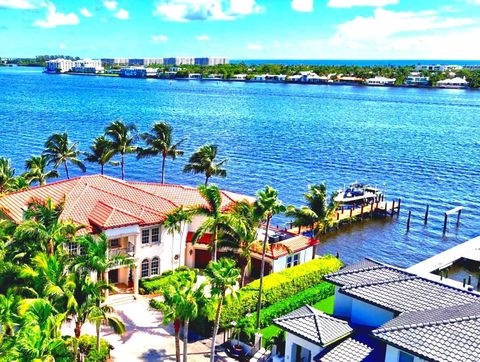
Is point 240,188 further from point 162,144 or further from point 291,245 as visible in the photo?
point 291,245

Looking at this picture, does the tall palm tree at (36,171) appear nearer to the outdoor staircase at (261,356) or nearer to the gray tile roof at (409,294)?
the outdoor staircase at (261,356)

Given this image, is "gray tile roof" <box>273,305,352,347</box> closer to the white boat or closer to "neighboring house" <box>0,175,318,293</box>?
"neighboring house" <box>0,175,318,293</box>

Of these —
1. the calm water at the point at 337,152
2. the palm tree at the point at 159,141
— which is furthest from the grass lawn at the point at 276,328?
the palm tree at the point at 159,141

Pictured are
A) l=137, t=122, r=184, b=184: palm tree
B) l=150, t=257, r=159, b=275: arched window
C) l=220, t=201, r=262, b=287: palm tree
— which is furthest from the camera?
l=137, t=122, r=184, b=184: palm tree

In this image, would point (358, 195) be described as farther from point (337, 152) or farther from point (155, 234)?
point (155, 234)

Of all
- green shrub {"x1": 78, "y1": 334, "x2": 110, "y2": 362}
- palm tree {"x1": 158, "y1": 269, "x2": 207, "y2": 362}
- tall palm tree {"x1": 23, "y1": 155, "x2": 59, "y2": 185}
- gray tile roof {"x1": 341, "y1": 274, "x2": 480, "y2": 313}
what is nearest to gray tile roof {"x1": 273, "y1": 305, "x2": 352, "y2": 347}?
gray tile roof {"x1": 341, "y1": 274, "x2": 480, "y2": 313}

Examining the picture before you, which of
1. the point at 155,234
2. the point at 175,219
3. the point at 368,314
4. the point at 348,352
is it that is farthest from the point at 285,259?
the point at 348,352

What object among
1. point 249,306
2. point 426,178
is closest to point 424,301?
point 249,306
